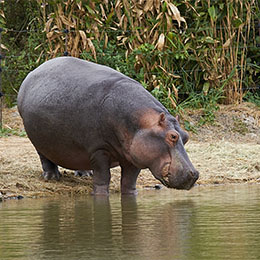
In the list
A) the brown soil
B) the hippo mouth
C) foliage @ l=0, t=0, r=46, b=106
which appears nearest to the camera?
the hippo mouth

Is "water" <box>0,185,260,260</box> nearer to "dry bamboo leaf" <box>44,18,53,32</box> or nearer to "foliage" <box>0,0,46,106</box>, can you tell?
"dry bamboo leaf" <box>44,18,53,32</box>

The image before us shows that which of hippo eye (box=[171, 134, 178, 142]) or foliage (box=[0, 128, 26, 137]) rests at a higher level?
hippo eye (box=[171, 134, 178, 142])

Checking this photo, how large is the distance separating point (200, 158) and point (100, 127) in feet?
8.57

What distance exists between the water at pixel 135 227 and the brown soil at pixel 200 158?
636 mm

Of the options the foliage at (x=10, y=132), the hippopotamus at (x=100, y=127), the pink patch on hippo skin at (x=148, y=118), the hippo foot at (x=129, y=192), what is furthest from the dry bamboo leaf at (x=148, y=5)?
the pink patch on hippo skin at (x=148, y=118)

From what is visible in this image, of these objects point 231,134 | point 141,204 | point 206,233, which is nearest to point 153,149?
point 141,204

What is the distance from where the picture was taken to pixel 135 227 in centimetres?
468

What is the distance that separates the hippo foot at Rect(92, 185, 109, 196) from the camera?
7250mm

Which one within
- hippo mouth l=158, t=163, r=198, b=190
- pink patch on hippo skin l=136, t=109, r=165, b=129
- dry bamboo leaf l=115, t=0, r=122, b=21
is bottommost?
hippo mouth l=158, t=163, r=198, b=190

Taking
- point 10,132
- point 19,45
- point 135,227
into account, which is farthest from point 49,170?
point 19,45

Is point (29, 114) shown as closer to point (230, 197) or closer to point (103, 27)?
point (230, 197)

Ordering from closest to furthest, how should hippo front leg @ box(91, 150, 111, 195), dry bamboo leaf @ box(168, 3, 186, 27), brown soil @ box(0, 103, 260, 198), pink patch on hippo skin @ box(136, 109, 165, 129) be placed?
pink patch on hippo skin @ box(136, 109, 165, 129), hippo front leg @ box(91, 150, 111, 195), brown soil @ box(0, 103, 260, 198), dry bamboo leaf @ box(168, 3, 186, 27)

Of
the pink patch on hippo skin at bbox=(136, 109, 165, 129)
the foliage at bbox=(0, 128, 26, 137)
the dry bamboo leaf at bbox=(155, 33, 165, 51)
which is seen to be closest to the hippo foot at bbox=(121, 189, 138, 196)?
the pink patch on hippo skin at bbox=(136, 109, 165, 129)

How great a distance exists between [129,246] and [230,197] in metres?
2.94
